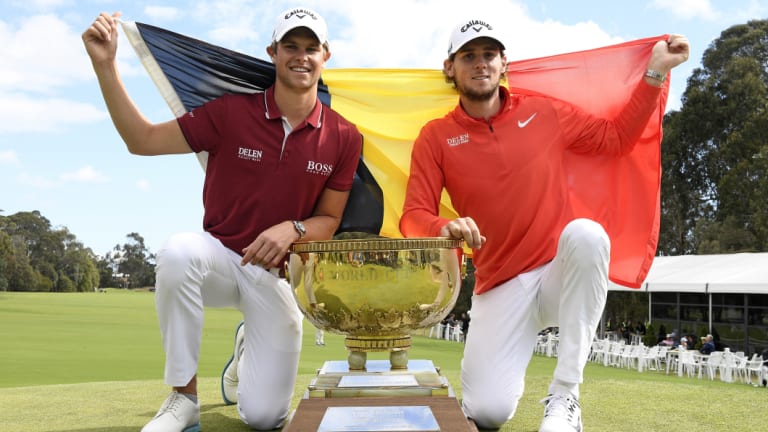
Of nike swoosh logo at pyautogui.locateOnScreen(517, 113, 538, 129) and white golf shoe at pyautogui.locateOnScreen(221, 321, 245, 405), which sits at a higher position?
nike swoosh logo at pyautogui.locateOnScreen(517, 113, 538, 129)

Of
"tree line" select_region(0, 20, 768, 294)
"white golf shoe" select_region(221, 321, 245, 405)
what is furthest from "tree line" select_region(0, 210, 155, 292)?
"white golf shoe" select_region(221, 321, 245, 405)

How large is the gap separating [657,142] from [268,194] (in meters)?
2.42

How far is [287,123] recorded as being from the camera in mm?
3938

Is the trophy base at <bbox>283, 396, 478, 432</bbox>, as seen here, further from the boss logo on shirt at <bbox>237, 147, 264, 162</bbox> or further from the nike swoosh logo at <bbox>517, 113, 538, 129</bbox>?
the nike swoosh logo at <bbox>517, 113, 538, 129</bbox>

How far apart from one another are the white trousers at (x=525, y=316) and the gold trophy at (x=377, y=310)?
24.7 inches

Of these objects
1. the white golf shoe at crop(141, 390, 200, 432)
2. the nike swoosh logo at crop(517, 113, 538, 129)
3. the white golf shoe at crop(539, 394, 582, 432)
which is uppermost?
the nike swoosh logo at crop(517, 113, 538, 129)

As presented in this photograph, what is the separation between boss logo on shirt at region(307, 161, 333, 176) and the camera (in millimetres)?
3844

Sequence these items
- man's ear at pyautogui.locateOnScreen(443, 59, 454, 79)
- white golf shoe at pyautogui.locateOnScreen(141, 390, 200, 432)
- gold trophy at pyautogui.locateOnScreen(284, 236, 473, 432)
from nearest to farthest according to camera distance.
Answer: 1. gold trophy at pyautogui.locateOnScreen(284, 236, 473, 432)
2. white golf shoe at pyautogui.locateOnScreen(141, 390, 200, 432)
3. man's ear at pyautogui.locateOnScreen(443, 59, 454, 79)

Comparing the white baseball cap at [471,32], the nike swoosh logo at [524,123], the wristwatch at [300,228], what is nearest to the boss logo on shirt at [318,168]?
the wristwatch at [300,228]

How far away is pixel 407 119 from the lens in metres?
4.66

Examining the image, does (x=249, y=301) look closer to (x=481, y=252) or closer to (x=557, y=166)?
(x=481, y=252)

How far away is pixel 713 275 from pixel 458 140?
16.6 metres

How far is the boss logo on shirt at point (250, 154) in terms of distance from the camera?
152 inches

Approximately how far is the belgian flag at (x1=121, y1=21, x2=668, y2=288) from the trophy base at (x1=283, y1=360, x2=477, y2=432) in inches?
56.3
